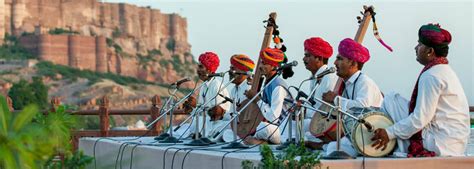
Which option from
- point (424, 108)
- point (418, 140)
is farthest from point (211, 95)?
point (424, 108)

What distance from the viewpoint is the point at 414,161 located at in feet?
16.3

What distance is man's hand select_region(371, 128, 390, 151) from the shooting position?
5.09m

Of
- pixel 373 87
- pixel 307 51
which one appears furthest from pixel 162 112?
pixel 373 87

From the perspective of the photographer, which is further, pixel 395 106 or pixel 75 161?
pixel 395 106

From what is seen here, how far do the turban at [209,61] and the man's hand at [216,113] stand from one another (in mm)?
563

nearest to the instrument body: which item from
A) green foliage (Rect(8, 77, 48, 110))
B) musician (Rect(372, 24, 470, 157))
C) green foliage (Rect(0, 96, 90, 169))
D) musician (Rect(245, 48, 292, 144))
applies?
musician (Rect(245, 48, 292, 144))

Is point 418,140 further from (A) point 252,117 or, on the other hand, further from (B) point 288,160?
(A) point 252,117

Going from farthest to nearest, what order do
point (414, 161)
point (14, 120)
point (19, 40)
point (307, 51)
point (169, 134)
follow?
point (19, 40)
point (169, 134)
point (307, 51)
point (414, 161)
point (14, 120)

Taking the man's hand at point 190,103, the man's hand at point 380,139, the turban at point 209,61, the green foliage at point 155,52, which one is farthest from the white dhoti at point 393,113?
the green foliage at point 155,52

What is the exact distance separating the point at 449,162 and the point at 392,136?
30cm

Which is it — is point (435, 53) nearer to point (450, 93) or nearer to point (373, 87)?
point (450, 93)

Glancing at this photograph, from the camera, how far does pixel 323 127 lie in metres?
5.79

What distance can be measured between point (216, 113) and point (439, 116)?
109 inches

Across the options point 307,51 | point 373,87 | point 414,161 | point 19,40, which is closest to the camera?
point 414,161
